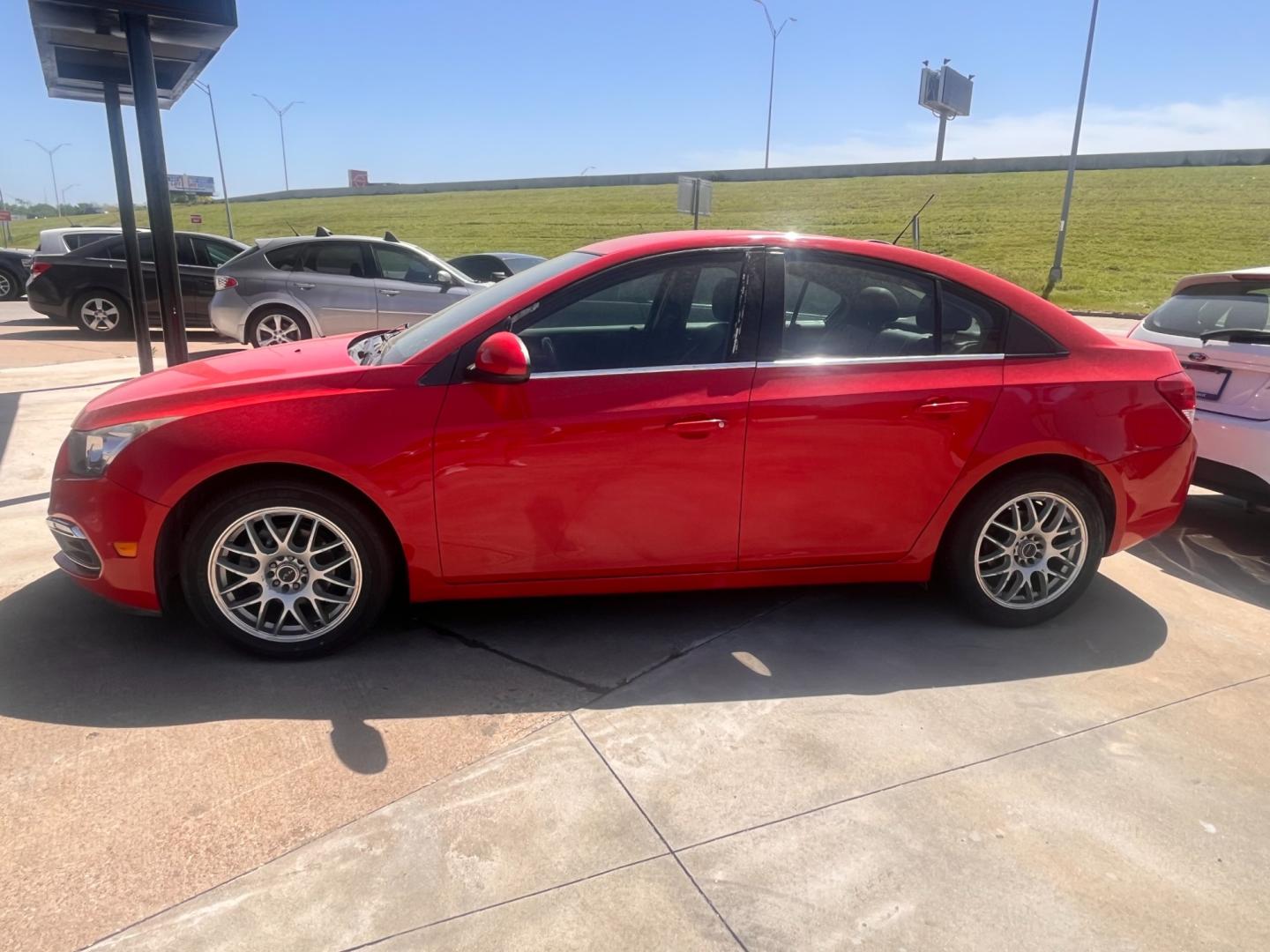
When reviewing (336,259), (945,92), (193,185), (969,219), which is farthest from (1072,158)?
(193,185)

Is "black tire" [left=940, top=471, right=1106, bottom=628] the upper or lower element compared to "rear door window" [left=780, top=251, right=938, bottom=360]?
lower

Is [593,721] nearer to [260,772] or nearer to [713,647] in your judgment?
[713,647]

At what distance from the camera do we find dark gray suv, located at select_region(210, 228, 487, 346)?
9.97 metres

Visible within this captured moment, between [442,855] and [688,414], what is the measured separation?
1733mm

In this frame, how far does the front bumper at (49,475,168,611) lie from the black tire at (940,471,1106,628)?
3143 mm

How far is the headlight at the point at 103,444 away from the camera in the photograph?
3.17m

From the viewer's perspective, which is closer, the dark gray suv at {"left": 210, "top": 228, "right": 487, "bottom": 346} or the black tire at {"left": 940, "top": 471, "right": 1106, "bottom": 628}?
the black tire at {"left": 940, "top": 471, "right": 1106, "bottom": 628}

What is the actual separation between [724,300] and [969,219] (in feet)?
137

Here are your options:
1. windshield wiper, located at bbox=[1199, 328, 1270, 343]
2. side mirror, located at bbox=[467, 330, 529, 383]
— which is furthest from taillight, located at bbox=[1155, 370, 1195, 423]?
Answer: side mirror, located at bbox=[467, 330, 529, 383]

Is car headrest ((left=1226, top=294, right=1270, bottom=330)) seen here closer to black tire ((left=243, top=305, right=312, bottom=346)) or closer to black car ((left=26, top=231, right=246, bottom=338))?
black tire ((left=243, top=305, right=312, bottom=346))

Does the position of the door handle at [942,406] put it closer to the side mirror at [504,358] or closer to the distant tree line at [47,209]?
the side mirror at [504,358]

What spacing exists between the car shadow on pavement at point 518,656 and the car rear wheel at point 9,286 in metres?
19.4

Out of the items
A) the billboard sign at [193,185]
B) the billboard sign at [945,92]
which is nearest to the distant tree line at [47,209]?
the billboard sign at [193,185]

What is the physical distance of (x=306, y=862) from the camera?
2332 millimetres
